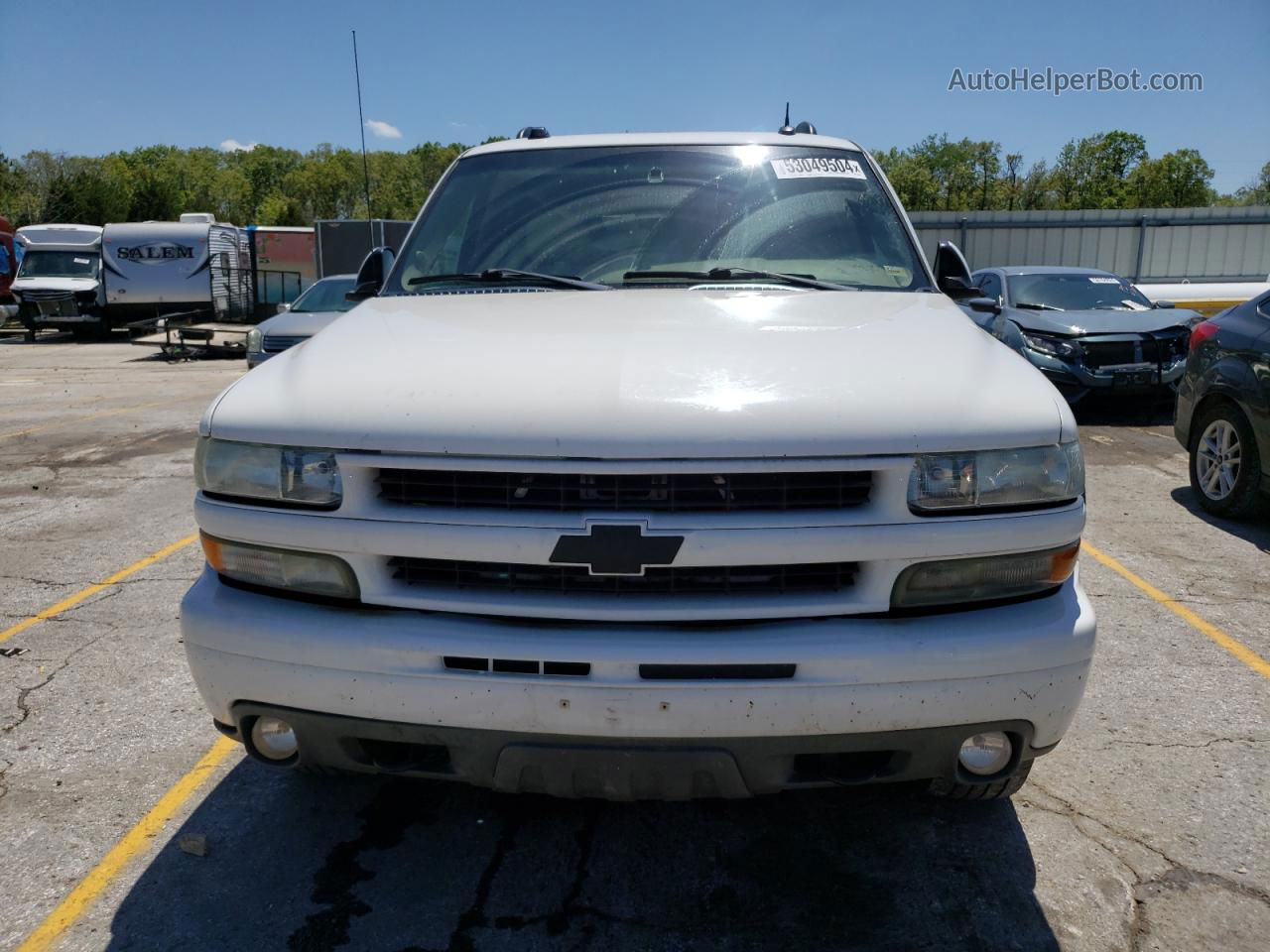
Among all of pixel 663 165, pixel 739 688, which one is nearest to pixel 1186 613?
pixel 663 165

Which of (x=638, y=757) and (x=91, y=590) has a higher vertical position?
(x=638, y=757)

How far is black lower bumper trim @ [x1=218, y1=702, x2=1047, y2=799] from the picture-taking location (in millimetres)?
2258

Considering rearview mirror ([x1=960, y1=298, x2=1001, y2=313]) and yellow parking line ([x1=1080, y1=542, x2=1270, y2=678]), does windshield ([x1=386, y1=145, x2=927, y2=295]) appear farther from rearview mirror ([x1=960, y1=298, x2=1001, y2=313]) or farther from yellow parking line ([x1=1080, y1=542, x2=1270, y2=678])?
yellow parking line ([x1=1080, y1=542, x2=1270, y2=678])

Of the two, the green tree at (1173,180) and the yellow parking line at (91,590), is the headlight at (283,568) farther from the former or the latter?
the green tree at (1173,180)

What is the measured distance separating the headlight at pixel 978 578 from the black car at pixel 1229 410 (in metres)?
4.57

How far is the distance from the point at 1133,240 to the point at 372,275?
29.2 m

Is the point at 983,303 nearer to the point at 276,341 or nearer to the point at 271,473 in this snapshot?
the point at 271,473

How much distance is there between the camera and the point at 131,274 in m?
24.5

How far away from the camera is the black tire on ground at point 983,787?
255cm

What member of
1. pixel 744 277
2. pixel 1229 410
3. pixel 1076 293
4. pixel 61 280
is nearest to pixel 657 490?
pixel 744 277

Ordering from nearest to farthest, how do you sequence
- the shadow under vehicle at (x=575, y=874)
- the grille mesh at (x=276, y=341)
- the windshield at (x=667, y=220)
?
1. the shadow under vehicle at (x=575, y=874)
2. the windshield at (x=667, y=220)
3. the grille mesh at (x=276, y=341)

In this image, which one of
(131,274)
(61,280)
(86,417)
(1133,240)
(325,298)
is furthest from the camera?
(1133,240)

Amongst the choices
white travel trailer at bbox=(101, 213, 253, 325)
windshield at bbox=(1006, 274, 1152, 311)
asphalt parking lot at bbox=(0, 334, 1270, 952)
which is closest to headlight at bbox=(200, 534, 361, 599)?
asphalt parking lot at bbox=(0, 334, 1270, 952)

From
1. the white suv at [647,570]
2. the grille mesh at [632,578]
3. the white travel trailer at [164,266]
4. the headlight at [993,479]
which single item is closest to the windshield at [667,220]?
the white suv at [647,570]
